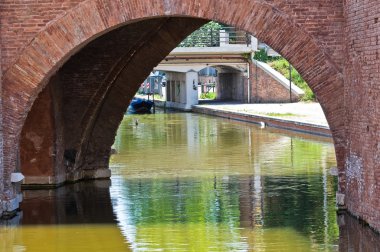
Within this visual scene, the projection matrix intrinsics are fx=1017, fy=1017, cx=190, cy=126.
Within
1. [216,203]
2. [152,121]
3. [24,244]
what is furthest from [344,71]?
[152,121]

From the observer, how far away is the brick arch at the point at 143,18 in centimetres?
1359

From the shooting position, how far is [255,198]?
Result: 54.0ft

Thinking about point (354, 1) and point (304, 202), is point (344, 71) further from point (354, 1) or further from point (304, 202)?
point (304, 202)

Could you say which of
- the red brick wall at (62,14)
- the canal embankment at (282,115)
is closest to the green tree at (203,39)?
the canal embankment at (282,115)

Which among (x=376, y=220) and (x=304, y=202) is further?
(x=304, y=202)

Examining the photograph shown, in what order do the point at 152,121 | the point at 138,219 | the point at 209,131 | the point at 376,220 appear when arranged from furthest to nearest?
1. the point at 152,121
2. the point at 209,131
3. the point at 138,219
4. the point at 376,220

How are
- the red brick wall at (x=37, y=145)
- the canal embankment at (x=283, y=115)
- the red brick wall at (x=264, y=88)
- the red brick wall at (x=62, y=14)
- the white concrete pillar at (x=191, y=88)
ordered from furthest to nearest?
the white concrete pillar at (x=191, y=88) < the red brick wall at (x=264, y=88) < the canal embankment at (x=283, y=115) < the red brick wall at (x=37, y=145) < the red brick wall at (x=62, y=14)

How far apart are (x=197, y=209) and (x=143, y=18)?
3190 mm

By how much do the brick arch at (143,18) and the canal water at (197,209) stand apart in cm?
121

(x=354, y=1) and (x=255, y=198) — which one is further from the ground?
(x=354, y=1)

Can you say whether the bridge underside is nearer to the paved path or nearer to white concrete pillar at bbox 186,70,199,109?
the paved path

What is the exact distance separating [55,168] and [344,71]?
6796 mm

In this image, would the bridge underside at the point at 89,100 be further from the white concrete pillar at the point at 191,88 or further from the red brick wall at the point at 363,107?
the white concrete pillar at the point at 191,88

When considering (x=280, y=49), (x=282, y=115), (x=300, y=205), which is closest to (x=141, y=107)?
(x=282, y=115)
